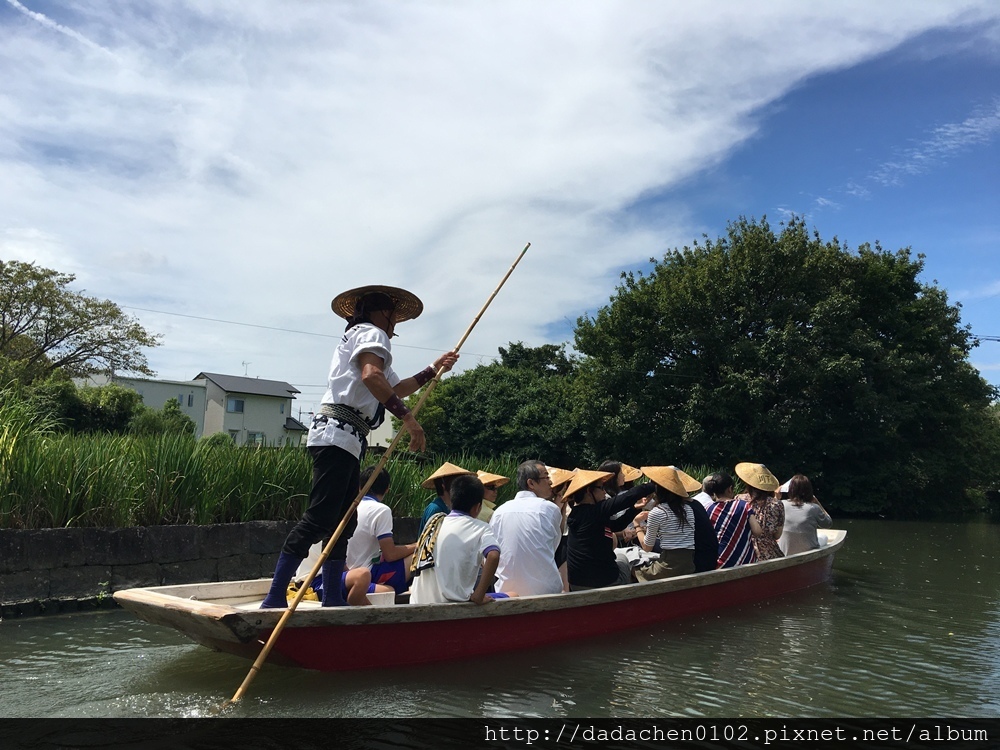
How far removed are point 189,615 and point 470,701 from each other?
147cm

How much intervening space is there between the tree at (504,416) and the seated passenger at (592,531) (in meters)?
20.0

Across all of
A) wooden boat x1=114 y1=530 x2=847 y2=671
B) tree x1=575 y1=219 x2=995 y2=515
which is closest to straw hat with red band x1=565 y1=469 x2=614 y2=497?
wooden boat x1=114 y1=530 x2=847 y2=671

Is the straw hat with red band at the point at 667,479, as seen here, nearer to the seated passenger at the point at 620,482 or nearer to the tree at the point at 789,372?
the seated passenger at the point at 620,482

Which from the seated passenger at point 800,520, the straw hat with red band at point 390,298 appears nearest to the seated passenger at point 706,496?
the seated passenger at point 800,520

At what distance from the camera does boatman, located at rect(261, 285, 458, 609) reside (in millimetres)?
4098

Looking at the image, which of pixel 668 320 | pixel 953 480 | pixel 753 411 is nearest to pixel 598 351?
pixel 668 320

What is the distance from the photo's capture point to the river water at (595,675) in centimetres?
397

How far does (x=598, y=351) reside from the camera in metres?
27.0

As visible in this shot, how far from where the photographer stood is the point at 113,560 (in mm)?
6727

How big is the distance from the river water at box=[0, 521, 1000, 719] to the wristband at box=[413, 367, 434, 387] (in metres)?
1.47

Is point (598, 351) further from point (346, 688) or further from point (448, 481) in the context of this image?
point (346, 688)

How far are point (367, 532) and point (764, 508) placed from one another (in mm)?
4270

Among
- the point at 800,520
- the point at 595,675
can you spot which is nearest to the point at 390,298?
the point at 595,675

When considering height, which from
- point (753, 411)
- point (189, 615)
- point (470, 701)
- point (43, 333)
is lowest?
point (470, 701)
